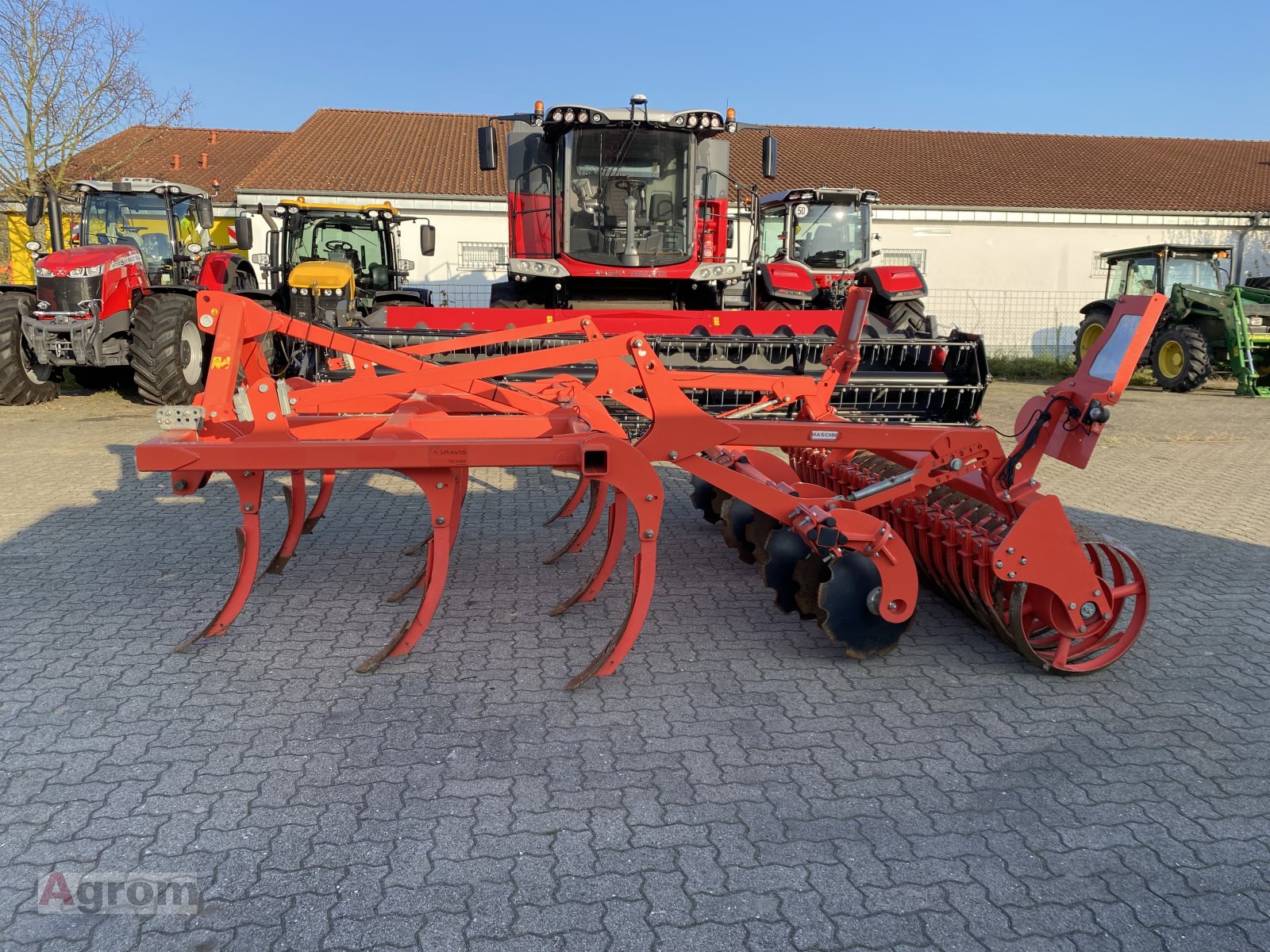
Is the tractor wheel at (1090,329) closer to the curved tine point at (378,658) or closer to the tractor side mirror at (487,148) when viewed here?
the tractor side mirror at (487,148)

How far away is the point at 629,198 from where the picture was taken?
25.4 feet

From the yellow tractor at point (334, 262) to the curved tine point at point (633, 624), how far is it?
817 cm

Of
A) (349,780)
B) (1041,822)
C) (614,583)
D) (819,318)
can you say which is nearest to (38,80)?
(819,318)

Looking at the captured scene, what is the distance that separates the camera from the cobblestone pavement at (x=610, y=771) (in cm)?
237

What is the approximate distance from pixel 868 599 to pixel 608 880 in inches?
65.1

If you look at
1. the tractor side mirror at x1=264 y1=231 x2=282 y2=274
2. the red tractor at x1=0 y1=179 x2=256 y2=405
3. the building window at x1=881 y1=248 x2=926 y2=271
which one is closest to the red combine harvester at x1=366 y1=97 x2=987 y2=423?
the red tractor at x1=0 y1=179 x2=256 y2=405

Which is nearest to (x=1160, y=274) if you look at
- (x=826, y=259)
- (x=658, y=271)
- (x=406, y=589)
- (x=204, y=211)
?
(x=826, y=259)

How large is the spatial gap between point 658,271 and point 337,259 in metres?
6.70

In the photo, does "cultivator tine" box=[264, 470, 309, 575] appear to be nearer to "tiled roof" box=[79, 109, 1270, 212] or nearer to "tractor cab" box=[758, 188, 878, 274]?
"tractor cab" box=[758, 188, 878, 274]

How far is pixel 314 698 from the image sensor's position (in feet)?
11.6

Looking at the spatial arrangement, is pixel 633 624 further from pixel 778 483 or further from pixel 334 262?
pixel 334 262

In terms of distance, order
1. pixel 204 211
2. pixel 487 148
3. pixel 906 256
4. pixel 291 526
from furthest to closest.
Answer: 1. pixel 906 256
2. pixel 204 211
3. pixel 487 148
4. pixel 291 526

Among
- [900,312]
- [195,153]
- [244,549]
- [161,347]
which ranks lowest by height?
[244,549]

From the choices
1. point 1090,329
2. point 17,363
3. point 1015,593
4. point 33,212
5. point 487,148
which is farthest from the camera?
point 1090,329
